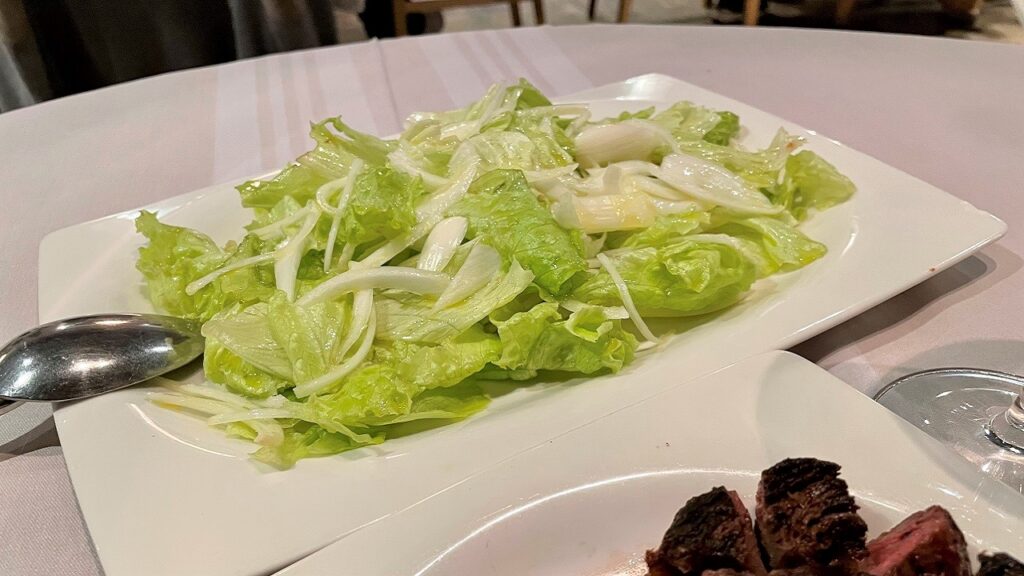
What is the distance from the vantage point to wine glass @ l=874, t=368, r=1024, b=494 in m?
1.16

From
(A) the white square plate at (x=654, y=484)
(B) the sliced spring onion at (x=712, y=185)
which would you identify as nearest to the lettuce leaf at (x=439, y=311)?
(A) the white square plate at (x=654, y=484)

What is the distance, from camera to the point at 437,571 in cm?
89

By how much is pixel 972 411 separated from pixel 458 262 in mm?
1047

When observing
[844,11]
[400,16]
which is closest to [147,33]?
[400,16]

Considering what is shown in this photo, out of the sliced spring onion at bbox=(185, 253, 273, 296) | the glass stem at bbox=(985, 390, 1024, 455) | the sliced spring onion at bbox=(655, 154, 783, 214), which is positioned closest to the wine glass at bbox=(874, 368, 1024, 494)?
the glass stem at bbox=(985, 390, 1024, 455)

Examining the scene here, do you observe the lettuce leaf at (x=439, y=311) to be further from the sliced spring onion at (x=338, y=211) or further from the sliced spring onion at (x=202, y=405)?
the sliced spring onion at (x=202, y=405)

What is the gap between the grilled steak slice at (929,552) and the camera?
2.59 ft

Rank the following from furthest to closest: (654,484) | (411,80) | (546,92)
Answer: (411,80), (546,92), (654,484)

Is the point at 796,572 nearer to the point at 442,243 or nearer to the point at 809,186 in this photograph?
the point at 442,243

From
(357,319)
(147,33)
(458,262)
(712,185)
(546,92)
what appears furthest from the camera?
(147,33)

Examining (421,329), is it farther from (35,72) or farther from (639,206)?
(35,72)

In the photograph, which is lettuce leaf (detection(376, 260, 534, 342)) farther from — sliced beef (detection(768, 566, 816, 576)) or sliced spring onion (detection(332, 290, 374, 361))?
sliced beef (detection(768, 566, 816, 576))

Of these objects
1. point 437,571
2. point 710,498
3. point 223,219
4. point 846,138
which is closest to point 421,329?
point 437,571

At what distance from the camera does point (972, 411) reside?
49.4 inches
